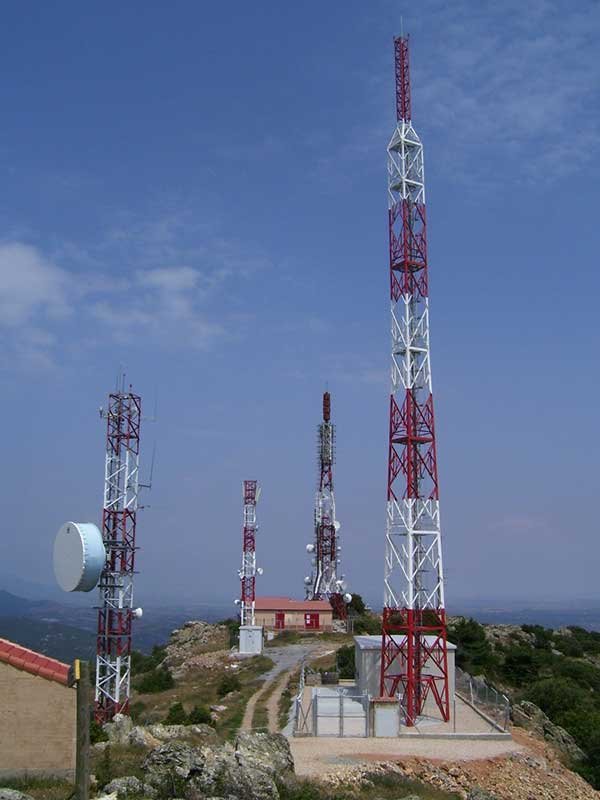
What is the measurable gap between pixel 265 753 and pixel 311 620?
44.9 metres

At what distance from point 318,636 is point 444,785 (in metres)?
38.8

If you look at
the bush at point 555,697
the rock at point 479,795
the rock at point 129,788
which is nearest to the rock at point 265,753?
the rock at point 129,788

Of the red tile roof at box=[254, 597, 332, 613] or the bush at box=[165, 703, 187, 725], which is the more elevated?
the red tile roof at box=[254, 597, 332, 613]

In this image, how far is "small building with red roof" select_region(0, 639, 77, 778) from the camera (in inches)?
676

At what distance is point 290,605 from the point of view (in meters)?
64.1

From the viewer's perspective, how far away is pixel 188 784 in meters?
16.7

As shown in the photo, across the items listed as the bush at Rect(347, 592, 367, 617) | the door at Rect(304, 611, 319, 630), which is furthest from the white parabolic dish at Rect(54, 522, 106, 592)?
the bush at Rect(347, 592, 367, 617)

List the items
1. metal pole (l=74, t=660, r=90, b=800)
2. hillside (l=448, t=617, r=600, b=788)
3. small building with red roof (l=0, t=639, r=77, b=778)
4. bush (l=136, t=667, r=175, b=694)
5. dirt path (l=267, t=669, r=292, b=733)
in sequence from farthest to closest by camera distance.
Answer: bush (l=136, t=667, r=175, b=694) → hillside (l=448, t=617, r=600, b=788) → dirt path (l=267, t=669, r=292, b=733) → small building with red roof (l=0, t=639, r=77, b=778) → metal pole (l=74, t=660, r=90, b=800)

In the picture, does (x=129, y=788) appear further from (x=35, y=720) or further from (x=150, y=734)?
(x=150, y=734)

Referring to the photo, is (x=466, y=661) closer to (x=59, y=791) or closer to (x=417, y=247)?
(x=417, y=247)

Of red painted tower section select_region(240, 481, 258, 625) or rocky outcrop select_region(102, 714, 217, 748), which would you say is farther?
red painted tower section select_region(240, 481, 258, 625)

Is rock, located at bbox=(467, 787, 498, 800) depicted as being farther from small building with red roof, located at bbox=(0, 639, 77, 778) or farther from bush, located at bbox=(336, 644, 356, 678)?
bush, located at bbox=(336, 644, 356, 678)

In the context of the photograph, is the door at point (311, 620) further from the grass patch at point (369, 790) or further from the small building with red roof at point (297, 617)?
the grass patch at point (369, 790)

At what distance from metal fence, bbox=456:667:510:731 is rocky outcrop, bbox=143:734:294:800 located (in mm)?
12145
